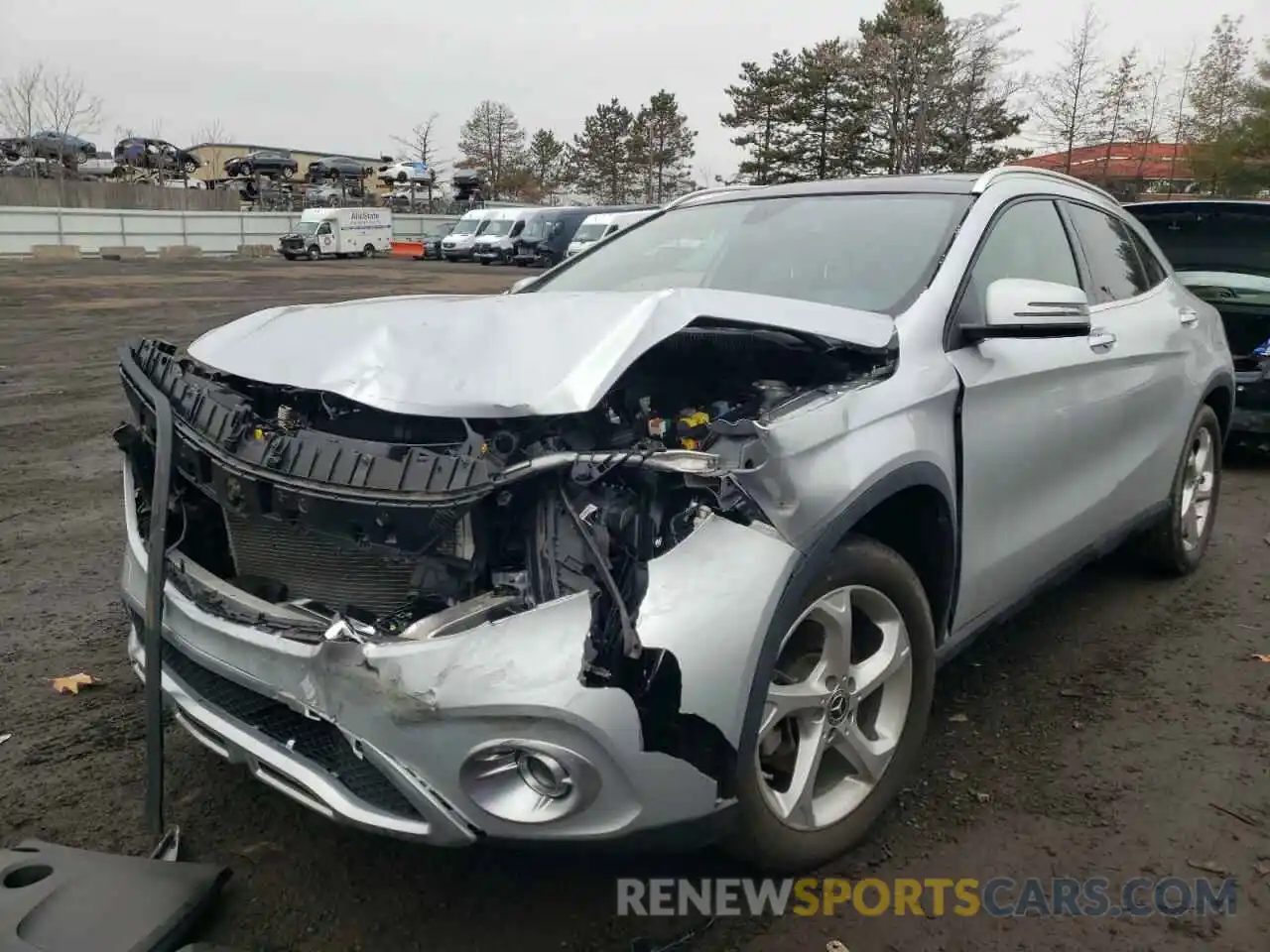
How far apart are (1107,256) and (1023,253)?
869 millimetres

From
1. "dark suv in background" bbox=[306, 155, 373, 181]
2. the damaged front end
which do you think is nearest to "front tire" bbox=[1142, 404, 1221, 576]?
the damaged front end

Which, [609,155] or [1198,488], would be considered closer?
[1198,488]

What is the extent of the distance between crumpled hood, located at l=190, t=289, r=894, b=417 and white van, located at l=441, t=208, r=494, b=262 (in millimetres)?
38107

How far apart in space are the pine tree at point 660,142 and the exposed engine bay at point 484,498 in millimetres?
66540

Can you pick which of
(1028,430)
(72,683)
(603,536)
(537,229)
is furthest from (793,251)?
(537,229)

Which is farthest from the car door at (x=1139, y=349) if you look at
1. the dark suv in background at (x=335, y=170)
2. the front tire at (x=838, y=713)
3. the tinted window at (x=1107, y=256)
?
the dark suv in background at (x=335, y=170)

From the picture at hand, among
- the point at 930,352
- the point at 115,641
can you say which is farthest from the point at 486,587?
the point at 115,641

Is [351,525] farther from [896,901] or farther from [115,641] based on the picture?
[115,641]

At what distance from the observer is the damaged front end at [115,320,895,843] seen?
1.95 meters

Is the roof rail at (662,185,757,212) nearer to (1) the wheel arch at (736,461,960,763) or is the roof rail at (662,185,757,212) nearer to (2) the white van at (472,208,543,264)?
(1) the wheel arch at (736,461,960,763)

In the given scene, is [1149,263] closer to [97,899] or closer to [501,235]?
[97,899]

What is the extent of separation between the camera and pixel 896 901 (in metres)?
2.43

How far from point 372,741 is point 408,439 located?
676 millimetres

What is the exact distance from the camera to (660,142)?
221ft
